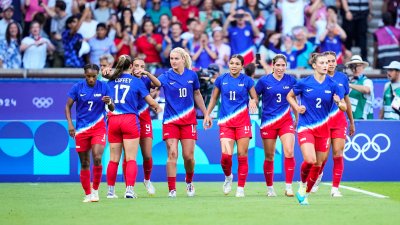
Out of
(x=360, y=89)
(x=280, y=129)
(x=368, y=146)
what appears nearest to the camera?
(x=280, y=129)

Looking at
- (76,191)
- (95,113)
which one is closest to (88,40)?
(76,191)

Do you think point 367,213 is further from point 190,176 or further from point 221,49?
point 221,49

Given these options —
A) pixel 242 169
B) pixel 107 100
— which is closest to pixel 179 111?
pixel 242 169

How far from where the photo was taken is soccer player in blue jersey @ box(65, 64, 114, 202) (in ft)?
55.4

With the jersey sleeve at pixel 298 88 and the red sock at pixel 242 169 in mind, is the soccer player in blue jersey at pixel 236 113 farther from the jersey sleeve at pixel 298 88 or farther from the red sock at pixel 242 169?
the jersey sleeve at pixel 298 88

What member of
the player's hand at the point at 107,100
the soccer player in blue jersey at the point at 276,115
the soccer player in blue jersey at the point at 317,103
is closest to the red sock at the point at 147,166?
the soccer player in blue jersey at the point at 276,115

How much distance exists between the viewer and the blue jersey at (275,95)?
60.4ft

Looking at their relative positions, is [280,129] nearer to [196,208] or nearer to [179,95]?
[179,95]

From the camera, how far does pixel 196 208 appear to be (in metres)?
15.7

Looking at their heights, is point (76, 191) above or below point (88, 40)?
below

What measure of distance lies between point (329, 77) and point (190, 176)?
2.84m

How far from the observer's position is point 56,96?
82.6 ft

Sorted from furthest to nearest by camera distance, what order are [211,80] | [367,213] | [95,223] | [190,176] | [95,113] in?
1. [211,80]
2. [190,176]
3. [95,113]
4. [367,213]
5. [95,223]

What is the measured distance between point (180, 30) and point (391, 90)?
5.59m
